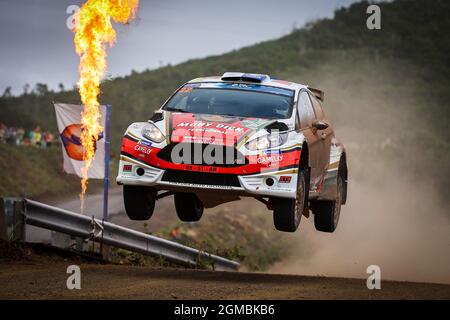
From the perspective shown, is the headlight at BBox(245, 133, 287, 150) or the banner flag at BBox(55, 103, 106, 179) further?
the banner flag at BBox(55, 103, 106, 179)

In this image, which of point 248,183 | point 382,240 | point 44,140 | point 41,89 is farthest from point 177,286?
point 41,89

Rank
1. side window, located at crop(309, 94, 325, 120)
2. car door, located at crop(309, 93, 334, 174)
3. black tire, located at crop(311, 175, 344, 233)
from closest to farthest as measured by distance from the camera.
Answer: car door, located at crop(309, 93, 334, 174), side window, located at crop(309, 94, 325, 120), black tire, located at crop(311, 175, 344, 233)

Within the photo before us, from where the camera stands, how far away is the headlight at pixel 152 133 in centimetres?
1108

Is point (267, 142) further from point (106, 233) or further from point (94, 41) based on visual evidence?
point (94, 41)

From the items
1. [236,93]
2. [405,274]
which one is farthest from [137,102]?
[236,93]

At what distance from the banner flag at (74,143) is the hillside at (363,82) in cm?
1904

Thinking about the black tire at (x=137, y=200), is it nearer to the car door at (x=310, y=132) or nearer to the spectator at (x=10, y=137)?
the car door at (x=310, y=132)

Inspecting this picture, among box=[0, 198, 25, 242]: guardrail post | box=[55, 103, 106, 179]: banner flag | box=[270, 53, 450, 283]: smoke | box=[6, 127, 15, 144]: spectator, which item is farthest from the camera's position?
box=[6, 127, 15, 144]: spectator

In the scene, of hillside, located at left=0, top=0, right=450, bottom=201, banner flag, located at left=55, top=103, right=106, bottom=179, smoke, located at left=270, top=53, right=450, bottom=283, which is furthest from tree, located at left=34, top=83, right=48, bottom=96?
banner flag, located at left=55, top=103, right=106, bottom=179

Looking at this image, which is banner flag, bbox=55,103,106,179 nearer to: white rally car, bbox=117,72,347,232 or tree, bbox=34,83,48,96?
white rally car, bbox=117,72,347,232

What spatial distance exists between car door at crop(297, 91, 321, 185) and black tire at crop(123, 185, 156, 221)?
7.10 feet

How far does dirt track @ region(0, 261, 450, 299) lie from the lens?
9.43 m

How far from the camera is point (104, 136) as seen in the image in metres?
15.8
